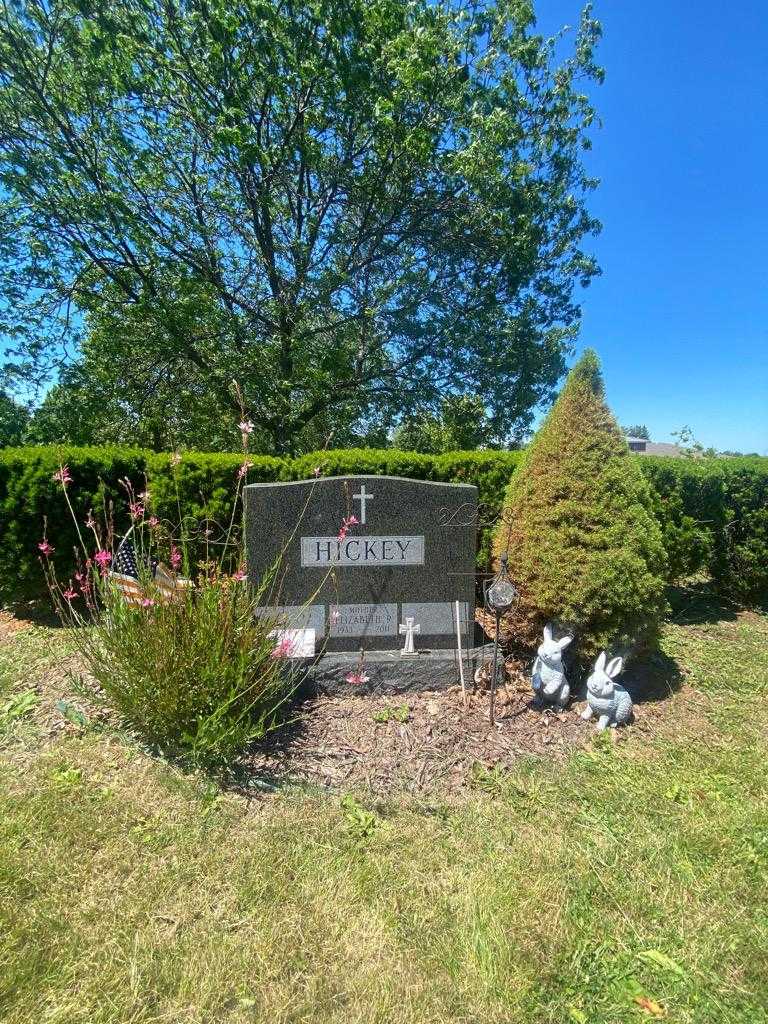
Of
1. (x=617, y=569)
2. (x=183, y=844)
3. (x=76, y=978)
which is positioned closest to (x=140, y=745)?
(x=183, y=844)

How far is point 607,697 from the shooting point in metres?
3.17

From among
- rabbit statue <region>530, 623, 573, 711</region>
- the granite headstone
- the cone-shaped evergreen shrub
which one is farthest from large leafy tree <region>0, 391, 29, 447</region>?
rabbit statue <region>530, 623, 573, 711</region>

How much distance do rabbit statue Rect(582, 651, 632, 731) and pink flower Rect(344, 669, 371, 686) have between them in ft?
4.76

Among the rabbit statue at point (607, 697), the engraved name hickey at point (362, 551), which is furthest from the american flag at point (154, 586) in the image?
the rabbit statue at point (607, 697)

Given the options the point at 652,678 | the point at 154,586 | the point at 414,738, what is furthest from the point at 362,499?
the point at 652,678

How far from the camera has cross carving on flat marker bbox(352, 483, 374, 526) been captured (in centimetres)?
370

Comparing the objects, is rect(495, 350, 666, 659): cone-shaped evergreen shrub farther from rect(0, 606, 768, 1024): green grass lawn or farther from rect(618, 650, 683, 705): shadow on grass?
rect(0, 606, 768, 1024): green grass lawn

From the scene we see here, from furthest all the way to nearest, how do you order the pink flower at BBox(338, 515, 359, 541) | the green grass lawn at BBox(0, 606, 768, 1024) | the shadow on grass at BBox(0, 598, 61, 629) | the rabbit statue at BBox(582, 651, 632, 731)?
1. the shadow on grass at BBox(0, 598, 61, 629)
2. the pink flower at BBox(338, 515, 359, 541)
3. the rabbit statue at BBox(582, 651, 632, 731)
4. the green grass lawn at BBox(0, 606, 768, 1024)

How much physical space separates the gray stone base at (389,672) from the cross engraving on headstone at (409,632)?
68 millimetres

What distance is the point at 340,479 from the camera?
12.0 ft

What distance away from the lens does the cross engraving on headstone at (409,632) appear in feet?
12.3

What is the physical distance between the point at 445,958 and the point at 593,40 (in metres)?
14.2

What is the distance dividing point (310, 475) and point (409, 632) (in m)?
2.02

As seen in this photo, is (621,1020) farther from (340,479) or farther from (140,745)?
(340,479)
